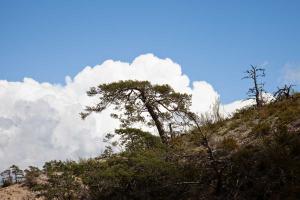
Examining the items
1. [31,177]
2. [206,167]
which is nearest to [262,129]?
[206,167]

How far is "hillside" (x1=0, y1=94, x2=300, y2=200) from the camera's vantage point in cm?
1371

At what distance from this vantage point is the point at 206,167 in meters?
15.8

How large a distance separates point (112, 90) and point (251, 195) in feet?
37.9

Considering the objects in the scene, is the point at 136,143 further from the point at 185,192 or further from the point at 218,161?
the point at 218,161

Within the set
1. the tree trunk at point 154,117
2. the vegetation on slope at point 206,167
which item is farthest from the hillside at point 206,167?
the tree trunk at point 154,117

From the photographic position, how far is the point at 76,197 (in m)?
17.3

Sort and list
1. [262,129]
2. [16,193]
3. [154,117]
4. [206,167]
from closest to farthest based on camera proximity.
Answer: [206,167] < [262,129] < [16,193] < [154,117]

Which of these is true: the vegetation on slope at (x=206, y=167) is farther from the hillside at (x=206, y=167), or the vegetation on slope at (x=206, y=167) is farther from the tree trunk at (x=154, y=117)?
the tree trunk at (x=154, y=117)

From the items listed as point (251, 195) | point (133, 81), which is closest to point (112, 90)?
point (133, 81)

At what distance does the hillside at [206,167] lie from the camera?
1371 centimetres

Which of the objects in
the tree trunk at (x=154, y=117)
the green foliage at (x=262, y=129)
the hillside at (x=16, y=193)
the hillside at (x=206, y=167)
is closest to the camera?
the hillside at (x=206, y=167)

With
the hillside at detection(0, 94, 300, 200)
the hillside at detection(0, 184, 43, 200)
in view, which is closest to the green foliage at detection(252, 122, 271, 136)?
the hillside at detection(0, 94, 300, 200)

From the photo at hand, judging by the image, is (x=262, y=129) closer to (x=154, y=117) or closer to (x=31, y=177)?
(x=154, y=117)

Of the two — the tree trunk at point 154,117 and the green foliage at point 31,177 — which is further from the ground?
the tree trunk at point 154,117
